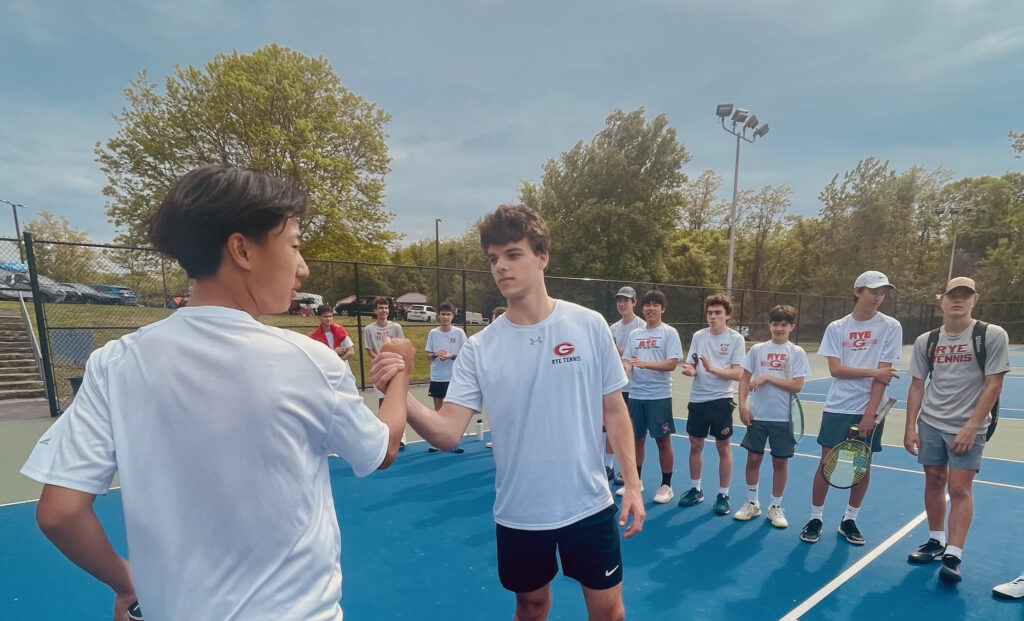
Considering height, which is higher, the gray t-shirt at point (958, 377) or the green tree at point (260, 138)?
the green tree at point (260, 138)

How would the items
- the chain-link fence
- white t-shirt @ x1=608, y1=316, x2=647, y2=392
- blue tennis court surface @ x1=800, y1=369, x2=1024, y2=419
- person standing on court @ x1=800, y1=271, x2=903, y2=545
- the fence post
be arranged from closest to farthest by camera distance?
person standing on court @ x1=800, y1=271, x2=903, y2=545, white t-shirt @ x1=608, y1=316, x2=647, y2=392, the fence post, the chain-link fence, blue tennis court surface @ x1=800, y1=369, x2=1024, y2=419

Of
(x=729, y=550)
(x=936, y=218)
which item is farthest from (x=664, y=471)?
(x=936, y=218)

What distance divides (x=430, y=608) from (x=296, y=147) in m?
20.0

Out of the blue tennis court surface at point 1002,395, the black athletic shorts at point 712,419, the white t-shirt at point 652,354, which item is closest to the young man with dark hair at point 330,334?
the white t-shirt at point 652,354

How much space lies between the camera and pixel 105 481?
1015mm

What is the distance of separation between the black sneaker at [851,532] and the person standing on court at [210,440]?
14.4 feet

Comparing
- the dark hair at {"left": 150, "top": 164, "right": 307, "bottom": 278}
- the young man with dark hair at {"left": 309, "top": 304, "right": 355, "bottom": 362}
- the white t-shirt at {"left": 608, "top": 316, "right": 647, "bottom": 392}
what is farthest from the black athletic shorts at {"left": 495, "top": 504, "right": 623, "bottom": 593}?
the young man with dark hair at {"left": 309, "top": 304, "right": 355, "bottom": 362}

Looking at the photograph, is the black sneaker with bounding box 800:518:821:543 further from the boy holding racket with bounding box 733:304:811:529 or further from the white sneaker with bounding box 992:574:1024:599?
the white sneaker with bounding box 992:574:1024:599

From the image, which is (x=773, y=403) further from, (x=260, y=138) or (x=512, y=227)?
(x=260, y=138)

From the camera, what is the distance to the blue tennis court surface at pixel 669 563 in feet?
9.99

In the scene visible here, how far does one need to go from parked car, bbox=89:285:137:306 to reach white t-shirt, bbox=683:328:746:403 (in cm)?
1150

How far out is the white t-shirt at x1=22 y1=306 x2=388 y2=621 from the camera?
917mm

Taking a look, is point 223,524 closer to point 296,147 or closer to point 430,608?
point 430,608

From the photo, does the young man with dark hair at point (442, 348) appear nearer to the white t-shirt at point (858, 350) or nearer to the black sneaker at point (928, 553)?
the white t-shirt at point (858, 350)
